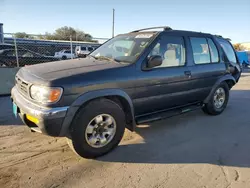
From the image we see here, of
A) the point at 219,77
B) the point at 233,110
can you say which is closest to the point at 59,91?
the point at 219,77

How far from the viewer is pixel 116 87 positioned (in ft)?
10.6

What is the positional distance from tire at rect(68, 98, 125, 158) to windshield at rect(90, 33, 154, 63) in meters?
0.86

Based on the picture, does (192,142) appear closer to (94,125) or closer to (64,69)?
(94,125)

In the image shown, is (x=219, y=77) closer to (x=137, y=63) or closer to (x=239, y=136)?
(x=239, y=136)

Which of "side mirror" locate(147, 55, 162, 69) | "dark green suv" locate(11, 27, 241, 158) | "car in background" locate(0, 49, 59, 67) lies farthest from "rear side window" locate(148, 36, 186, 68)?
"car in background" locate(0, 49, 59, 67)

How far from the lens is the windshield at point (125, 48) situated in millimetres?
3652

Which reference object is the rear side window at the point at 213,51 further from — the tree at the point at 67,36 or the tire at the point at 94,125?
the tree at the point at 67,36

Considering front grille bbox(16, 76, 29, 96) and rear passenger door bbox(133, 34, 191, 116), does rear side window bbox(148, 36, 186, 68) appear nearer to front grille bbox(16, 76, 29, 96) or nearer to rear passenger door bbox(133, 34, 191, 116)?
rear passenger door bbox(133, 34, 191, 116)

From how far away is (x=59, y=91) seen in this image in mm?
2762

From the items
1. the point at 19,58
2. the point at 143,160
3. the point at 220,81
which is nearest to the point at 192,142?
the point at 143,160

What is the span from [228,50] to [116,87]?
4.05 meters

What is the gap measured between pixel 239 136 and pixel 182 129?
1054 millimetres

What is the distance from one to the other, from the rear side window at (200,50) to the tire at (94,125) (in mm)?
2231

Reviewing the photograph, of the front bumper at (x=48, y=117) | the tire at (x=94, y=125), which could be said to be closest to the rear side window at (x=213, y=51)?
the tire at (x=94, y=125)
